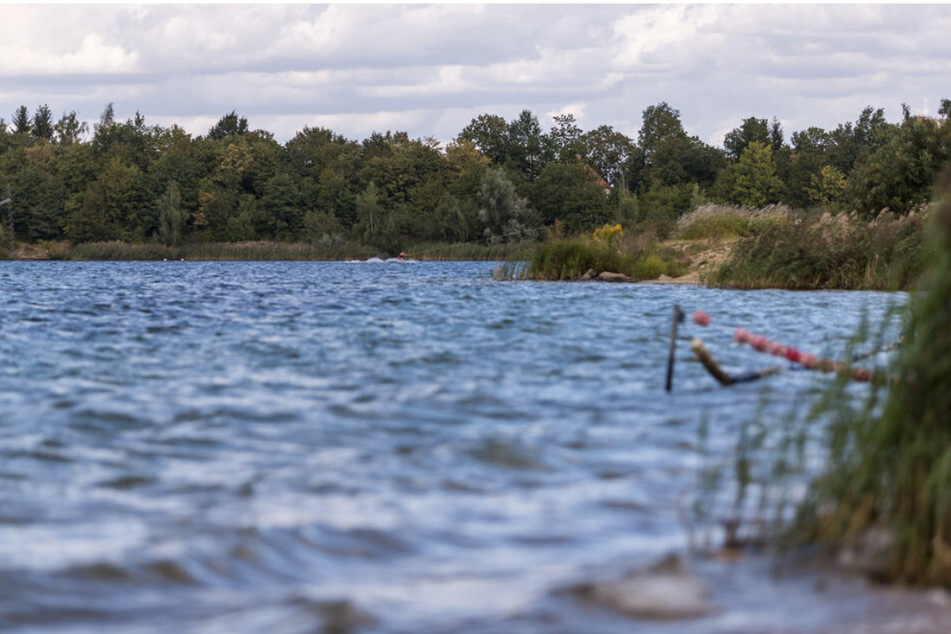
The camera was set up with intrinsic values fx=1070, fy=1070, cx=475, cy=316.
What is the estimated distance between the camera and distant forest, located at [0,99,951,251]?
9512cm

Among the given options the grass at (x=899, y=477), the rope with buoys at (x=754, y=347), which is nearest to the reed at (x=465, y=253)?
the rope with buoys at (x=754, y=347)

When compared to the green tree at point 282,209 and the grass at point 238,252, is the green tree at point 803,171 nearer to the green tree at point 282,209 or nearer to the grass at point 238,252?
the grass at point 238,252

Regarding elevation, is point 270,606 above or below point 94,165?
below

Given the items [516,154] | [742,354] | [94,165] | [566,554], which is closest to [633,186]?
[516,154]

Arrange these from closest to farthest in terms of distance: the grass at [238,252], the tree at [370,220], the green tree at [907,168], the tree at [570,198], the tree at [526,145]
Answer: the green tree at [907,168] < the grass at [238,252] < the tree at [370,220] < the tree at [570,198] < the tree at [526,145]

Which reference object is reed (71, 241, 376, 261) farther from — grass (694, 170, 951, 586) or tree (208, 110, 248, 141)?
grass (694, 170, 951, 586)

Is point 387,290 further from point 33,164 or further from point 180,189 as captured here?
point 33,164

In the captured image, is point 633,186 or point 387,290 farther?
point 633,186

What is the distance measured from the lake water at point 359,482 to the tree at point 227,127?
123m

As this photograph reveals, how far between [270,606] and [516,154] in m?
114

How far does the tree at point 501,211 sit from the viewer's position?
86438 millimetres

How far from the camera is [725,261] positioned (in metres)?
27.8

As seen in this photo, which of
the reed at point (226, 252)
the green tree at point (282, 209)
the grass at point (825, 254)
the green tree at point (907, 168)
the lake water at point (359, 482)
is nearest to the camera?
the lake water at point (359, 482)

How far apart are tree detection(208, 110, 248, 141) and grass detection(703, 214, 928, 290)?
369 feet
